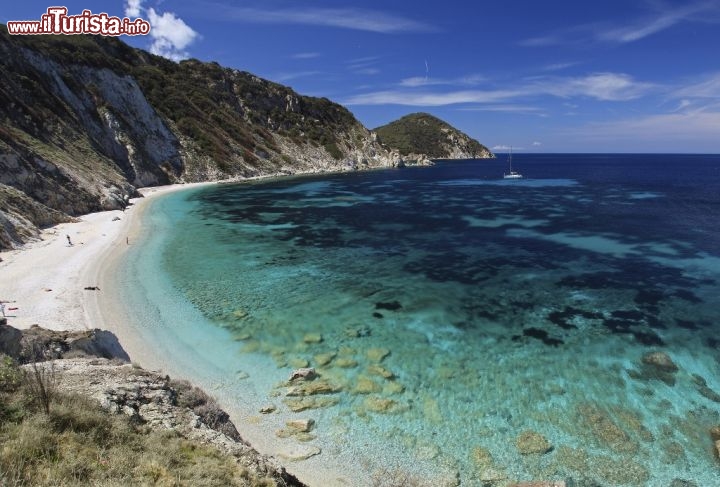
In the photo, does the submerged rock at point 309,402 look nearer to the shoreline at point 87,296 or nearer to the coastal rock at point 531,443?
the shoreline at point 87,296

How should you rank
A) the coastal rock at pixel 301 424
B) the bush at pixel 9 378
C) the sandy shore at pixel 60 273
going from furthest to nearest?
the sandy shore at pixel 60 273 → the coastal rock at pixel 301 424 → the bush at pixel 9 378

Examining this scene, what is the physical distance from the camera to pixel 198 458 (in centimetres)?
826

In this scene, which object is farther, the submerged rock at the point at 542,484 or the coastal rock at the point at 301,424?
the coastal rock at the point at 301,424

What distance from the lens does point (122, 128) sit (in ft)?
253

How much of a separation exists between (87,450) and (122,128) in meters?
84.4

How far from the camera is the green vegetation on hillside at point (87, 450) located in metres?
6.67

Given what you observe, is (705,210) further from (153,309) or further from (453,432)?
(153,309)

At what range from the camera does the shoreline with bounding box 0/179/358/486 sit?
13102 millimetres

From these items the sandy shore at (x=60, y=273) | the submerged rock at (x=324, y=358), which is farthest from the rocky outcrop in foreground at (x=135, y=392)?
the sandy shore at (x=60, y=273)

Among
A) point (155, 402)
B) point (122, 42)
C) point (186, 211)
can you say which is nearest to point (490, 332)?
point (155, 402)

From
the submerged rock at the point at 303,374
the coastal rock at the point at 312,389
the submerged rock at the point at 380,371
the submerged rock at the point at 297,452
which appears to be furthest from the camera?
the submerged rock at the point at 380,371

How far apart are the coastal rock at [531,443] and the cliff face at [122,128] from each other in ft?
122

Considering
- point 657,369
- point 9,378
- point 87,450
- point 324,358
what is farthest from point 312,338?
point 657,369

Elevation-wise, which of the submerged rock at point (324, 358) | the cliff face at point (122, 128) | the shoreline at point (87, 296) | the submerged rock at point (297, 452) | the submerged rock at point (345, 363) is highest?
the cliff face at point (122, 128)
